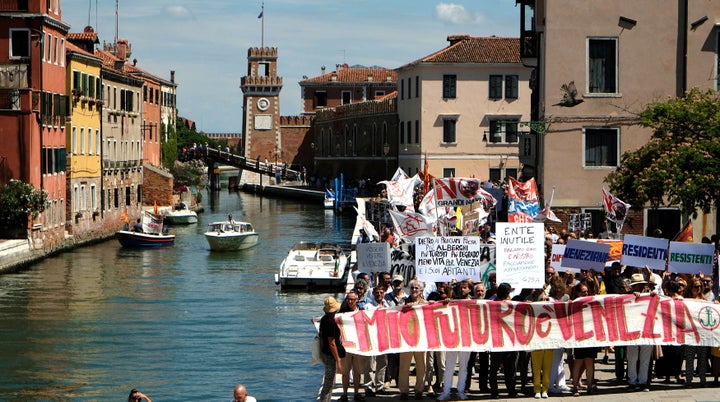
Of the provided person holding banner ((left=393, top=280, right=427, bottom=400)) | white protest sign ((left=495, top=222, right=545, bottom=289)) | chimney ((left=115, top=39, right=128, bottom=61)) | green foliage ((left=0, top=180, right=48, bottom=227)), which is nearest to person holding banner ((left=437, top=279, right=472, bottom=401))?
person holding banner ((left=393, top=280, right=427, bottom=400))

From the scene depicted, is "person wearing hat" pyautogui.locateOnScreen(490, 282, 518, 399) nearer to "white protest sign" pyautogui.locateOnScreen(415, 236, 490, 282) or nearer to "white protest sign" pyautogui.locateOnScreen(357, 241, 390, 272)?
Answer: "white protest sign" pyautogui.locateOnScreen(415, 236, 490, 282)

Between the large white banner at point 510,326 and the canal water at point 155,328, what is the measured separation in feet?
18.6

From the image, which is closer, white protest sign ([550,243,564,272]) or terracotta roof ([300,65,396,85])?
white protest sign ([550,243,564,272])

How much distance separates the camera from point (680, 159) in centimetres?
2489

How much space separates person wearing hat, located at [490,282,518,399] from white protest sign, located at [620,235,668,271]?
9.61 feet

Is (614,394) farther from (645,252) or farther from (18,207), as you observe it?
(18,207)

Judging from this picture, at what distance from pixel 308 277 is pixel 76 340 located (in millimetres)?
10573

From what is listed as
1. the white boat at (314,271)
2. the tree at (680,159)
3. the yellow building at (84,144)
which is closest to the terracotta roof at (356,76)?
the yellow building at (84,144)

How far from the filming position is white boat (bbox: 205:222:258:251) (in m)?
53.1

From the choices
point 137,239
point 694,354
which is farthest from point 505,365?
point 137,239

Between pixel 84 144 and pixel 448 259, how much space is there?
39953mm

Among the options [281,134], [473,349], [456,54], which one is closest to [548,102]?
[473,349]

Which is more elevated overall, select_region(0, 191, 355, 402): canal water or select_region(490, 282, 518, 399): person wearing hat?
select_region(490, 282, 518, 399): person wearing hat

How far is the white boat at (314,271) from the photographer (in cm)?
3906
